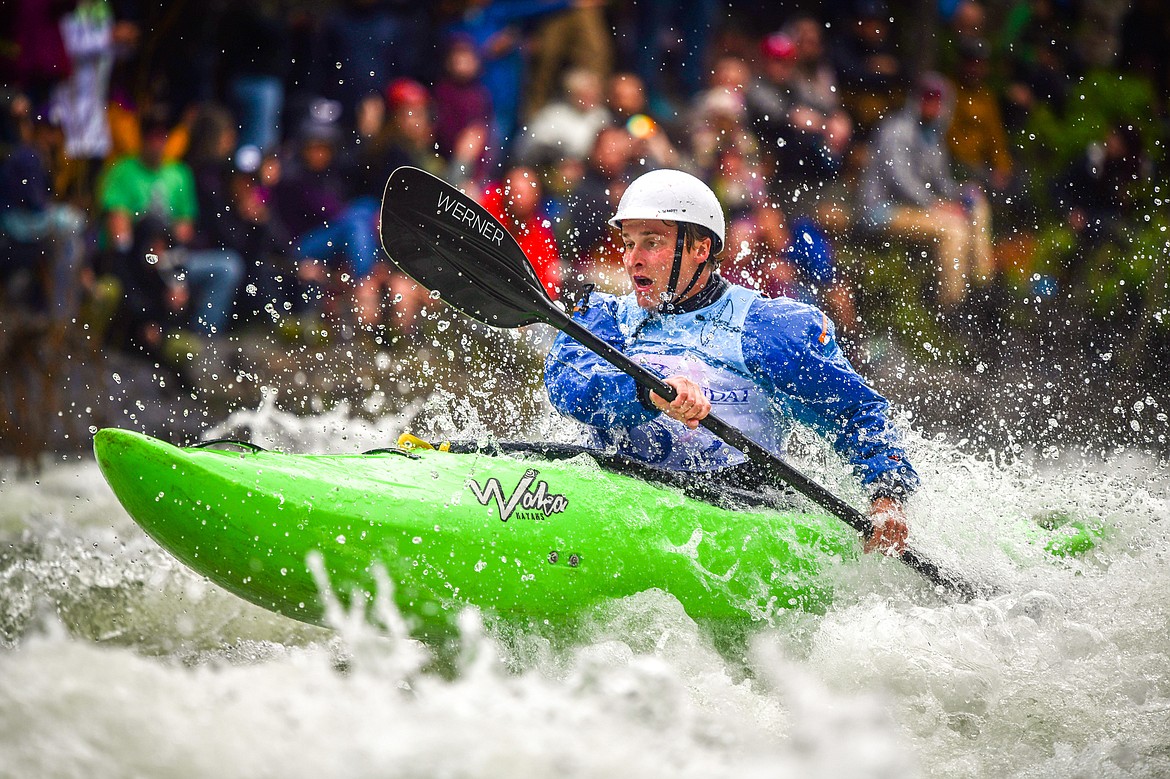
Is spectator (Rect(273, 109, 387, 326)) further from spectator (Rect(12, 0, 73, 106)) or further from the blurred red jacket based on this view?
spectator (Rect(12, 0, 73, 106))

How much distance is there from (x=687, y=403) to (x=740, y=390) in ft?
1.37

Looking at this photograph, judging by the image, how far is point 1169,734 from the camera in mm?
3637

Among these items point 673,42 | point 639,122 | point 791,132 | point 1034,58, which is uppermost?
point 1034,58

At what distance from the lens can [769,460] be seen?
414 centimetres

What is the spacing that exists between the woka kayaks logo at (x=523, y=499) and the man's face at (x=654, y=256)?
0.92m

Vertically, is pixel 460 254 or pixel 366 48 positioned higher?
pixel 366 48

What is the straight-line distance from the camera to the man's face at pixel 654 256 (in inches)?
173

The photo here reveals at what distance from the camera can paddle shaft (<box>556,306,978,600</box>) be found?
4.04 metres

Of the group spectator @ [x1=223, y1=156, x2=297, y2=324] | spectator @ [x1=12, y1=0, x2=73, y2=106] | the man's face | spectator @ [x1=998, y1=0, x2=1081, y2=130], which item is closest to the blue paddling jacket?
the man's face

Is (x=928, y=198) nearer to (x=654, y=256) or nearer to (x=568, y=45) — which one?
(x=568, y=45)

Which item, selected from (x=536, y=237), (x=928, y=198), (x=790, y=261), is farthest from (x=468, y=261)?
(x=928, y=198)

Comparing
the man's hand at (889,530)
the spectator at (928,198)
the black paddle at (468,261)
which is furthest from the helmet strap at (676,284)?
the spectator at (928,198)

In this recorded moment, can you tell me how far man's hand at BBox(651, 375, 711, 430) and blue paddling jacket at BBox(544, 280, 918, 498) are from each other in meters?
0.21

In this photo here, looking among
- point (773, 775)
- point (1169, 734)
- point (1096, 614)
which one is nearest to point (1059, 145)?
point (1096, 614)
